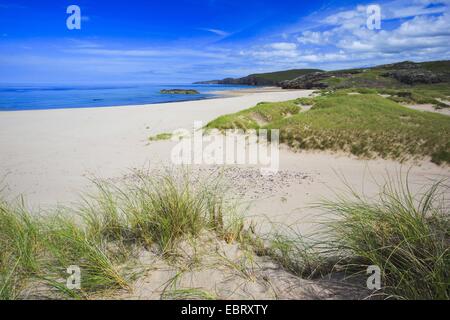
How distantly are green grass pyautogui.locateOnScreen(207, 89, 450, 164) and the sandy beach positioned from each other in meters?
0.50

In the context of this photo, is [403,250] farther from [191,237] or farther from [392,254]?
[191,237]

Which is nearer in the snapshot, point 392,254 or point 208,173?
point 392,254

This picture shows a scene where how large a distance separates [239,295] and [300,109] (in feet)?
50.7

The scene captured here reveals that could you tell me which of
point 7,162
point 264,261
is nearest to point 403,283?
point 264,261

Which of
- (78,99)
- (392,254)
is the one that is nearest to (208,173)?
(392,254)

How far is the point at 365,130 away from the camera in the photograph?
1073cm

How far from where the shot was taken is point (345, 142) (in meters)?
10.2

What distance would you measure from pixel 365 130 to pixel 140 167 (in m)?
8.34

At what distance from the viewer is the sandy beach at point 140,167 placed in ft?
20.9

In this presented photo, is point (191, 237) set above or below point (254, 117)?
below

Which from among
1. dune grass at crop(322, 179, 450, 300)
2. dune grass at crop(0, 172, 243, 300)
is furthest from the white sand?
dune grass at crop(322, 179, 450, 300)

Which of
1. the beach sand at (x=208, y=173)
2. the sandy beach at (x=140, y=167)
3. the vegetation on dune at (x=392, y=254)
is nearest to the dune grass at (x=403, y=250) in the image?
the vegetation on dune at (x=392, y=254)

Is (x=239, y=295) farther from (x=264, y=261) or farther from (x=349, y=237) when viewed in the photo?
(x=349, y=237)

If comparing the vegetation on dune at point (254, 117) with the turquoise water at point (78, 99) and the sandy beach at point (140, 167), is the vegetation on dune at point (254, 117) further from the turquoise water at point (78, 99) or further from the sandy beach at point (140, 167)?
the turquoise water at point (78, 99)
